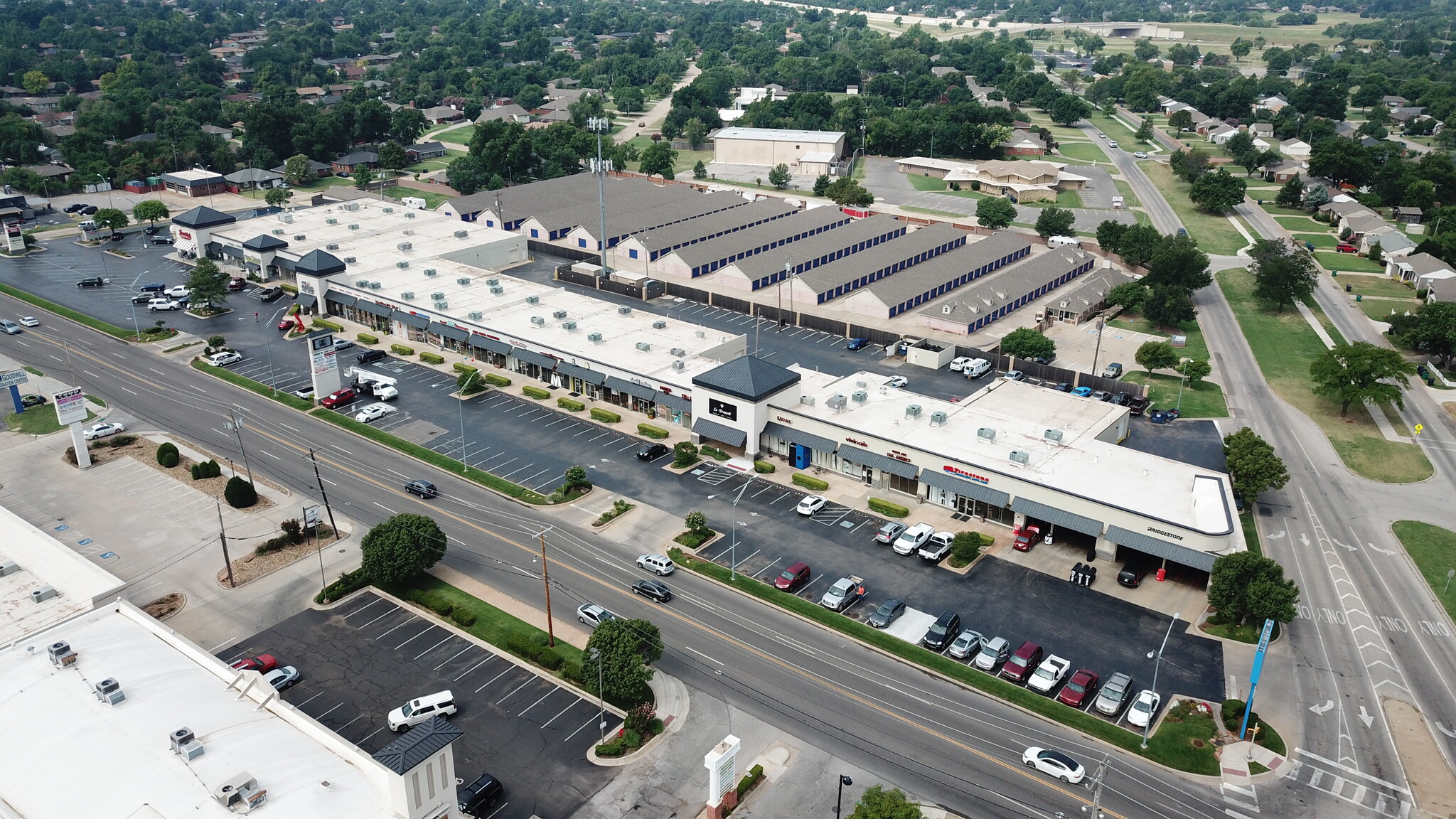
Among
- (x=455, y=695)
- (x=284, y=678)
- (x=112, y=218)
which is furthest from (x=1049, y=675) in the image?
(x=112, y=218)

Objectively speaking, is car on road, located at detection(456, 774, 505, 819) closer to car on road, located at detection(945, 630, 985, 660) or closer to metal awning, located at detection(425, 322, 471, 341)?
car on road, located at detection(945, 630, 985, 660)

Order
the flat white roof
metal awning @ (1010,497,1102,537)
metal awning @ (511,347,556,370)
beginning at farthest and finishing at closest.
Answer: metal awning @ (511,347,556,370) → metal awning @ (1010,497,1102,537) → the flat white roof

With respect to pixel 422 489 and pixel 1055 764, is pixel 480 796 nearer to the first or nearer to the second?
pixel 1055 764

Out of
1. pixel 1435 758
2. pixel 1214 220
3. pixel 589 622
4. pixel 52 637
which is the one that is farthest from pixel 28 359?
pixel 1214 220

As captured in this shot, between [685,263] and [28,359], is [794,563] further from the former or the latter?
[28,359]

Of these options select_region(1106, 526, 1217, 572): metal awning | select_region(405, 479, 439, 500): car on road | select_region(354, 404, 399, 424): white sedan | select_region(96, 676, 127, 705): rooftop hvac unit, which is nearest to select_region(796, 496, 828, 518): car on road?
select_region(1106, 526, 1217, 572): metal awning

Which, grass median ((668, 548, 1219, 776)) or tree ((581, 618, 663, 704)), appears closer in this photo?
grass median ((668, 548, 1219, 776))

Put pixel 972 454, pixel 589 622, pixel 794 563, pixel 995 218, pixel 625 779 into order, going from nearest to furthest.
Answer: pixel 625 779, pixel 589 622, pixel 794 563, pixel 972 454, pixel 995 218
